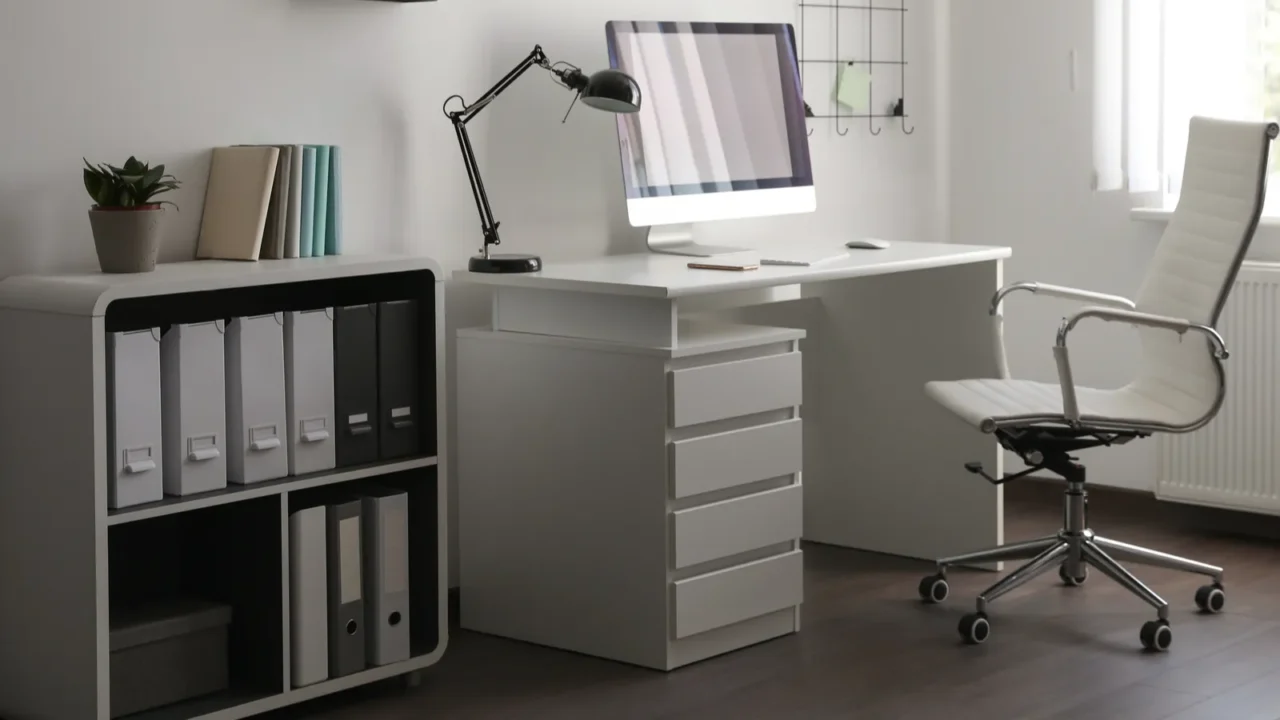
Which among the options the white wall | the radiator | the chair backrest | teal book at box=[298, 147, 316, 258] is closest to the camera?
the white wall

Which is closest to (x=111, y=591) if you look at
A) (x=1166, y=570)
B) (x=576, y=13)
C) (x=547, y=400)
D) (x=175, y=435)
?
(x=175, y=435)

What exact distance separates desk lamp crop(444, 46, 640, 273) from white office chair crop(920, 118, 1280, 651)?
93cm

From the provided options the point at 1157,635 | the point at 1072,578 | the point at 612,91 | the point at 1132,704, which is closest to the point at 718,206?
the point at 612,91

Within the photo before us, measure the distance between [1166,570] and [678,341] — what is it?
1.48 metres

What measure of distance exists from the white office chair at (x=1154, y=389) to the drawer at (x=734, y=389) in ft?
1.25

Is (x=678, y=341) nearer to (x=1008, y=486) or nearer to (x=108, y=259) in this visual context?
(x=108, y=259)

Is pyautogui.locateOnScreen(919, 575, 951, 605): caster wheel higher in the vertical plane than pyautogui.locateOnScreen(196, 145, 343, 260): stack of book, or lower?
lower

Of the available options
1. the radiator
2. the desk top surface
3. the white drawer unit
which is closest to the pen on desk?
the desk top surface

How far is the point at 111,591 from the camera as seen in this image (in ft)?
9.31

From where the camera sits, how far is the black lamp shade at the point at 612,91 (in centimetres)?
317

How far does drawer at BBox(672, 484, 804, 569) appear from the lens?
9.91 ft

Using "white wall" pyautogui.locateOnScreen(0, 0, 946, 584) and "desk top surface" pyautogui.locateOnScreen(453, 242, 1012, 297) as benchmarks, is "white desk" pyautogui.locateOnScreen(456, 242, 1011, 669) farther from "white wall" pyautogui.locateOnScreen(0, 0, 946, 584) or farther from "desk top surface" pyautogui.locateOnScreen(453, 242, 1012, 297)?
"white wall" pyautogui.locateOnScreen(0, 0, 946, 584)

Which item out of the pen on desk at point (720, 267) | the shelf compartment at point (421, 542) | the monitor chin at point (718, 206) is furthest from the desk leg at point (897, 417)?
the shelf compartment at point (421, 542)

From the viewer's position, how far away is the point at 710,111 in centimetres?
361
